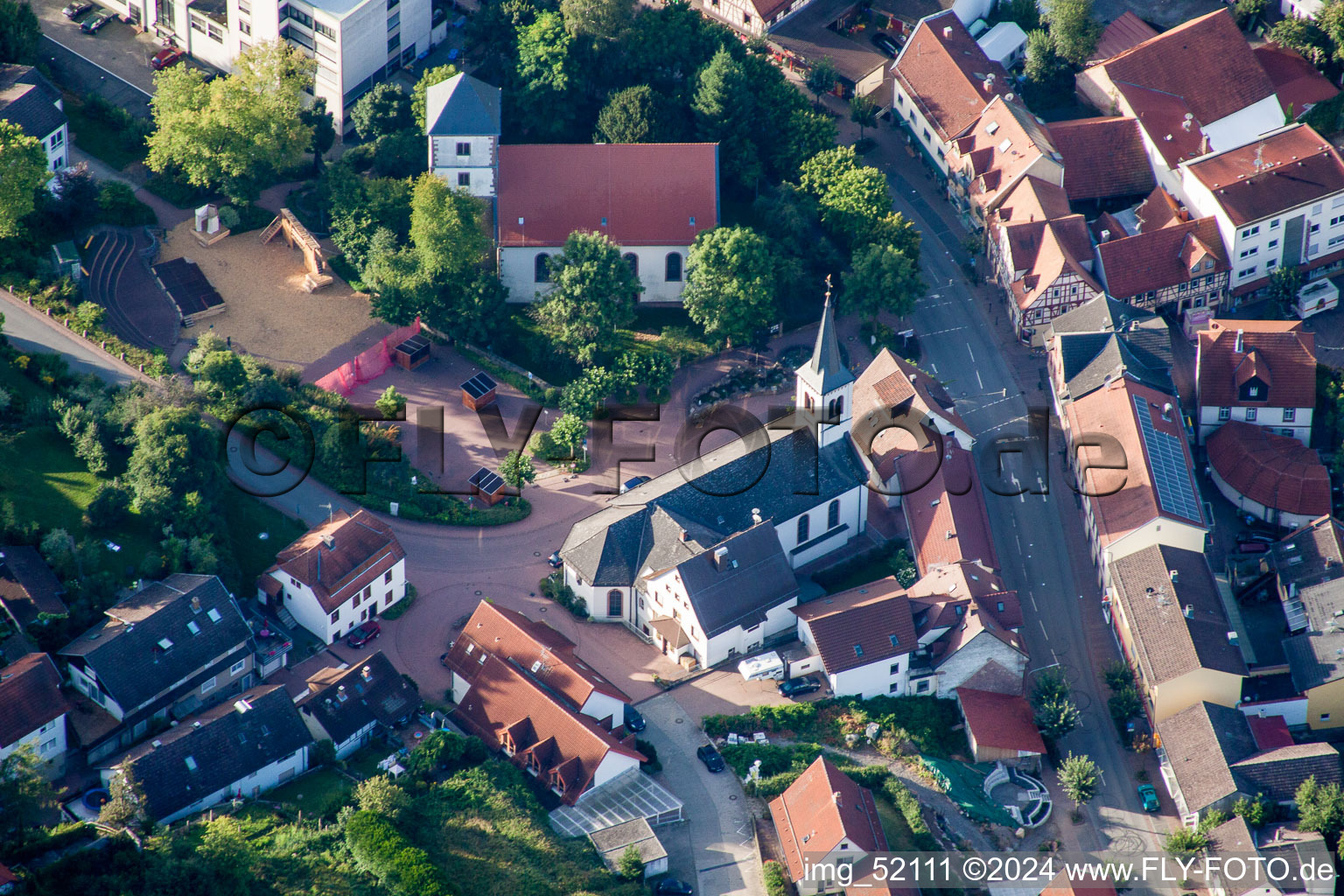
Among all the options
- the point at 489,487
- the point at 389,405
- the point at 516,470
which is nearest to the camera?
the point at 489,487

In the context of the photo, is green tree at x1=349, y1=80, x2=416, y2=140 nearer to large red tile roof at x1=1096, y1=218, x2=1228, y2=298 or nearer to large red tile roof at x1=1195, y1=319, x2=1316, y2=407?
large red tile roof at x1=1096, y1=218, x2=1228, y2=298

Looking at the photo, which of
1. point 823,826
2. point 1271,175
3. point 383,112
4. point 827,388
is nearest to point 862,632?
point 823,826

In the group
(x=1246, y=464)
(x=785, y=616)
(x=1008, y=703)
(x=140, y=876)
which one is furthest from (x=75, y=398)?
(x=1246, y=464)

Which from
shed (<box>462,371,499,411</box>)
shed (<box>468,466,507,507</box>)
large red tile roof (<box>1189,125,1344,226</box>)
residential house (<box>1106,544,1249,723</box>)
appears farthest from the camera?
large red tile roof (<box>1189,125,1344,226</box>)

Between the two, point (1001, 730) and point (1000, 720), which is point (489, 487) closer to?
point (1000, 720)

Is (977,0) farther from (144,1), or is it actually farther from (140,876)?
(140,876)

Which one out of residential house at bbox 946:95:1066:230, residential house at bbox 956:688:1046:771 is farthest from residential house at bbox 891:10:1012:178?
residential house at bbox 956:688:1046:771
